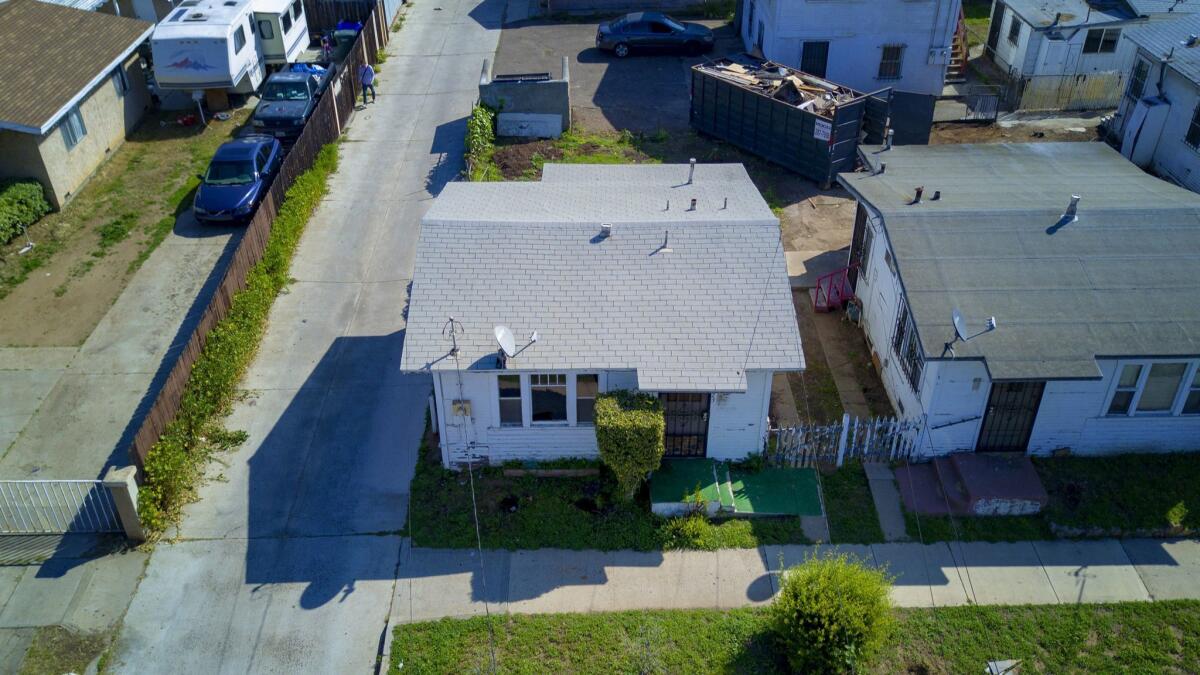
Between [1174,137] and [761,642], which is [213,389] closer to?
[761,642]

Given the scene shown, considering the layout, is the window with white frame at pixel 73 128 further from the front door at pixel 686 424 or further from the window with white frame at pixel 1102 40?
the window with white frame at pixel 1102 40

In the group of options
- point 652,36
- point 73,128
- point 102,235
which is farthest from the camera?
point 652,36

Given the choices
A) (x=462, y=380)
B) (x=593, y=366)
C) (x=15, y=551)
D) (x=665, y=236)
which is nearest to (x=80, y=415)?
(x=15, y=551)

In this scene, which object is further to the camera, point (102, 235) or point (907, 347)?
point (102, 235)

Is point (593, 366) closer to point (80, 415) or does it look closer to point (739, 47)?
point (80, 415)

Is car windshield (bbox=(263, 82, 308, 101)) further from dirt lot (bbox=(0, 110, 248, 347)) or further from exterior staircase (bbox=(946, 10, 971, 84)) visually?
exterior staircase (bbox=(946, 10, 971, 84))

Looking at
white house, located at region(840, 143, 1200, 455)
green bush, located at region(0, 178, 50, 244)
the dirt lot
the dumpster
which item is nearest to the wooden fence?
the dirt lot

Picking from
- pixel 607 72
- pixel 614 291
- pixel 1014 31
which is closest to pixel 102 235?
pixel 614 291
